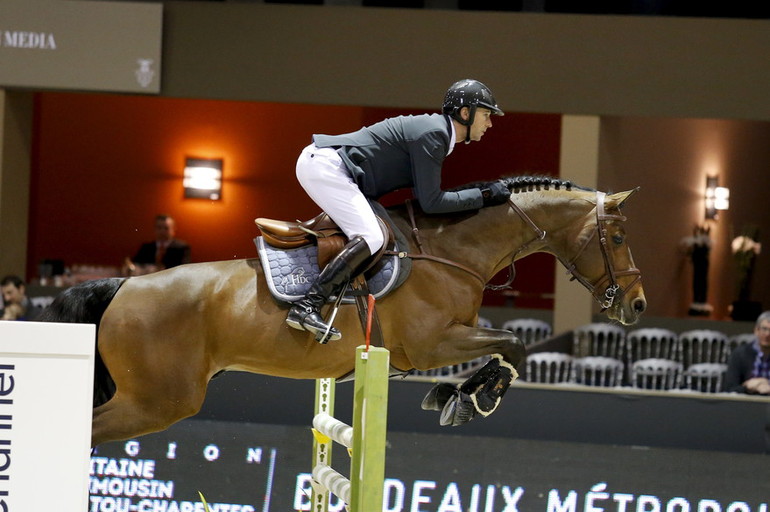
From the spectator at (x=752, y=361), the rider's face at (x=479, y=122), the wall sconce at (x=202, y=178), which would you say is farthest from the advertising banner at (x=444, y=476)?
the wall sconce at (x=202, y=178)

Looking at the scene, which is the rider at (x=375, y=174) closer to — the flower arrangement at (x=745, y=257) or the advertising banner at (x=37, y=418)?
the advertising banner at (x=37, y=418)

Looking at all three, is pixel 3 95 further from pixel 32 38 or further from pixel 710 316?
pixel 710 316

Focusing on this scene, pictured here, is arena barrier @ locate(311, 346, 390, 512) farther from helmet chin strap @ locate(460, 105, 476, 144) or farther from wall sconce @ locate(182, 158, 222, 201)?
wall sconce @ locate(182, 158, 222, 201)

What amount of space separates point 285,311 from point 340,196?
48 cm

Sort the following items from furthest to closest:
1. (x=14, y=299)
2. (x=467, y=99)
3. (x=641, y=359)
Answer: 1. (x=641, y=359)
2. (x=14, y=299)
3. (x=467, y=99)

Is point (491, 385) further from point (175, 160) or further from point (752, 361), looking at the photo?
point (175, 160)

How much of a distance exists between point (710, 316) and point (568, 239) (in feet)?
29.5

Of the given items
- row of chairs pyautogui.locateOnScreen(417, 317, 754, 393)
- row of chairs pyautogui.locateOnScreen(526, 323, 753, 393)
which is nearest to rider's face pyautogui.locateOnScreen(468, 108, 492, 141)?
row of chairs pyautogui.locateOnScreen(417, 317, 754, 393)

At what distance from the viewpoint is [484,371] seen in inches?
157

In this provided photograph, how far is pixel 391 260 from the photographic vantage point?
156 inches

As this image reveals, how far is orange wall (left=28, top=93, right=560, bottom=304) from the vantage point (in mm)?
12477

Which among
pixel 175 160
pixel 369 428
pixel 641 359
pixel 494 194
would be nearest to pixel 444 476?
pixel 494 194

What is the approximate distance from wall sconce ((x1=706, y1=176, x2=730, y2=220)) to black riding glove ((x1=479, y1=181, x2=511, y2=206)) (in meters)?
9.13

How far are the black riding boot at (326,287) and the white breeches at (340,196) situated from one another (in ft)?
0.19
